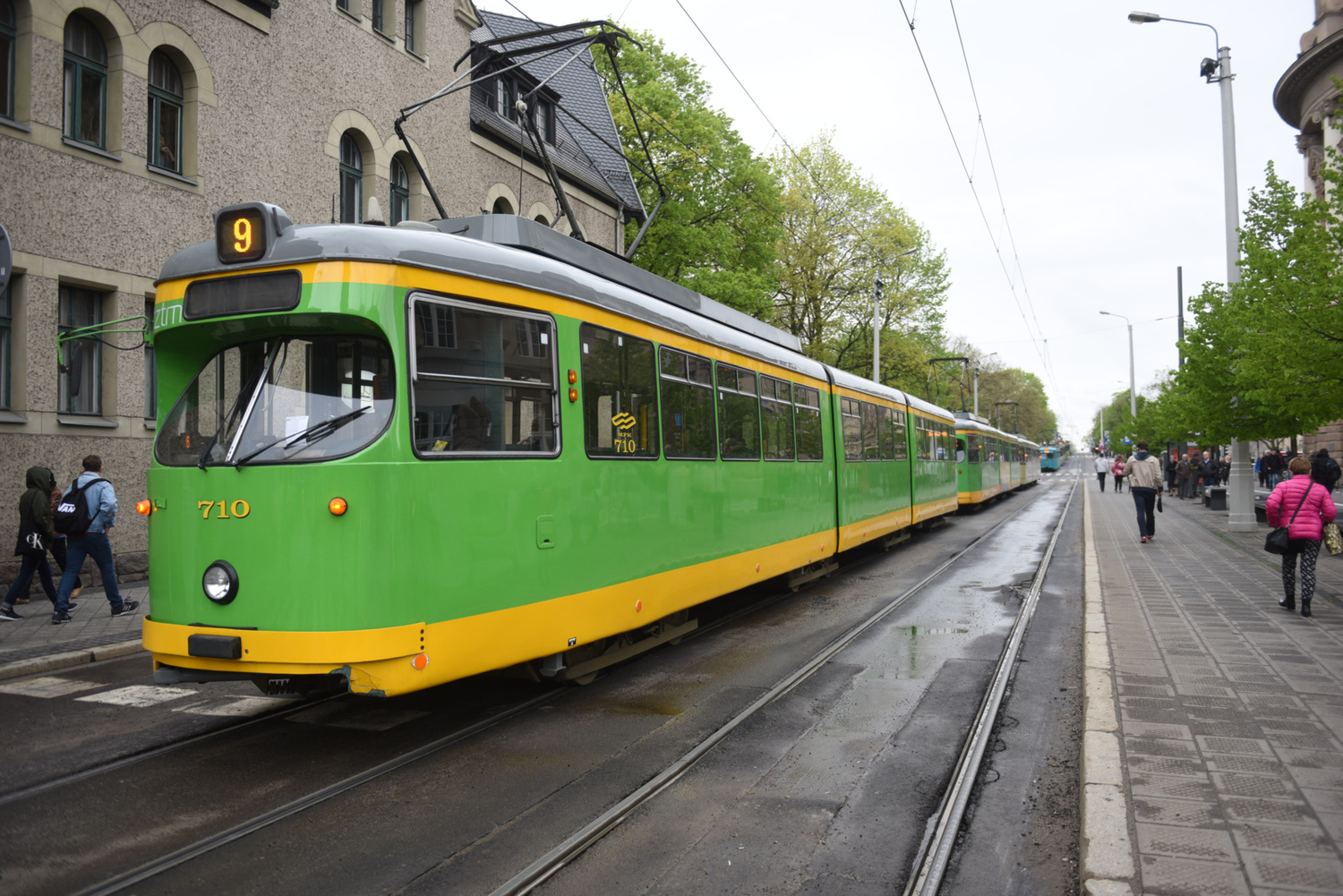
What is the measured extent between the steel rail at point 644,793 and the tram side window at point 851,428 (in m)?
5.13

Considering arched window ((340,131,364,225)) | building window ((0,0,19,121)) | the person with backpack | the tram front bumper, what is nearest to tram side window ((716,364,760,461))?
the tram front bumper

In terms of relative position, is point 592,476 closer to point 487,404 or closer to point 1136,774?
point 487,404

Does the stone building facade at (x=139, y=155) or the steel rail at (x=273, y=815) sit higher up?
the stone building facade at (x=139, y=155)

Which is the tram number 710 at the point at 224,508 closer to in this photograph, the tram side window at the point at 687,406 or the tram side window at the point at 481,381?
the tram side window at the point at 481,381

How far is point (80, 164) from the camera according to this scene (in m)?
12.2

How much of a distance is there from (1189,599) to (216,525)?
933 centimetres

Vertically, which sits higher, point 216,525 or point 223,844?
point 216,525

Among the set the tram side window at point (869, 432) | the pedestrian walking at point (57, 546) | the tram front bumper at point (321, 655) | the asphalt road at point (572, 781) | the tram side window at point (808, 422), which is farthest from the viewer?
the tram side window at point (869, 432)

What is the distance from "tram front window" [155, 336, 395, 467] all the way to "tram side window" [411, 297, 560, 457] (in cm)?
23

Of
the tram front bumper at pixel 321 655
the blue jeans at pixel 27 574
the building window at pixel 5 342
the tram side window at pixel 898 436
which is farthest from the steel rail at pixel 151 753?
the tram side window at pixel 898 436

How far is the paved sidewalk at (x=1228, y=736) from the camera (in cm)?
363

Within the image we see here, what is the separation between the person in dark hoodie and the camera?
10.1m

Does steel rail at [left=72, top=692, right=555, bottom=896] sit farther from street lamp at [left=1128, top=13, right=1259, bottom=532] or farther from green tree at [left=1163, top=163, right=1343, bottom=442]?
street lamp at [left=1128, top=13, right=1259, bottom=532]

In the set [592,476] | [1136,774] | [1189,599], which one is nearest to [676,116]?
[1189,599]
